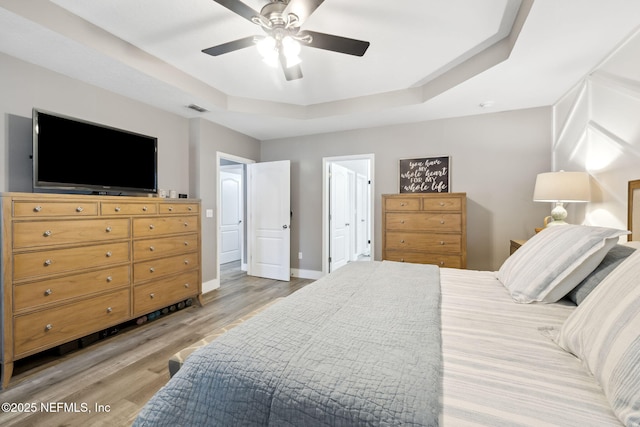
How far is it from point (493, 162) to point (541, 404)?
3507mm

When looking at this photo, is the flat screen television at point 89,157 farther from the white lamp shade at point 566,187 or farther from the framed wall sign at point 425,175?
the white lamp shade at point 566,187

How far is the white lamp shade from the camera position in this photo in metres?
2.34

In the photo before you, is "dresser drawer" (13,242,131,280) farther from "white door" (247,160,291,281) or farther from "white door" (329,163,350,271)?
"white door" (329,163,350,271)

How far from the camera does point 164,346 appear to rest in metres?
2.38

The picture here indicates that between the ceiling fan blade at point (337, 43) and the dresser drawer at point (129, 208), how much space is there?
2.15 meters

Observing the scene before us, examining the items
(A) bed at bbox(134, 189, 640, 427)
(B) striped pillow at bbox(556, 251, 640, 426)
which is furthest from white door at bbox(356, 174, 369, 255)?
(B) striped pillow at bbox(556, 251, 640, 426)

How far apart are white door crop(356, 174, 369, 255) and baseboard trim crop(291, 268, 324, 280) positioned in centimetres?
204

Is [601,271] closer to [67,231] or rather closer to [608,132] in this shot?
[608,132]

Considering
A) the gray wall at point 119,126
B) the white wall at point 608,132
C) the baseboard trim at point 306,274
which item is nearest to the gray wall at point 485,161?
the white wall at point 608,132

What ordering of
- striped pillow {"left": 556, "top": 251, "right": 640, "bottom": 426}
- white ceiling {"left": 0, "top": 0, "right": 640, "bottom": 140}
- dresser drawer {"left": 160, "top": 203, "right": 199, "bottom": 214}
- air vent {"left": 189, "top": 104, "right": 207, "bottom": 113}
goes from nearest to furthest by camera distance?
striped pillow {"left": 556, "top": 251, "right": 640, "bottom": 426} < white ceiling {"left": 0, "top": 0, "right": 640, "bottom": 140} < dresser drawer {"left": 160, "top": 203, "right": 199, "bottom": 214} < air vent {"left": 189, "top": 104, "right": 207, "bottom": 113}

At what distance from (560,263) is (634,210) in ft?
3.42

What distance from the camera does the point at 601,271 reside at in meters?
1.25

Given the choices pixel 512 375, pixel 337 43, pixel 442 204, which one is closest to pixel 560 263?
pixel 512 375

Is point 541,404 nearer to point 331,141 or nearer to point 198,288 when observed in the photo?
point 198,288
